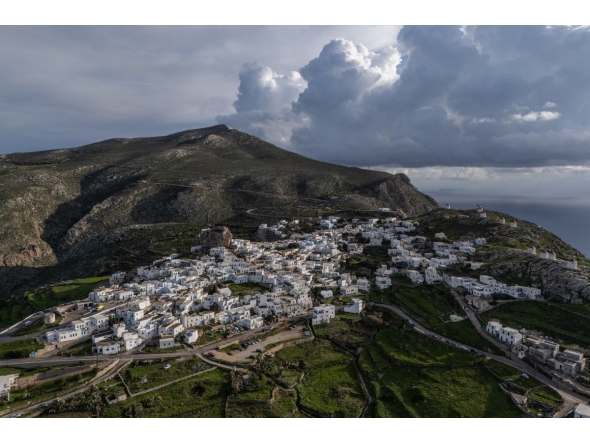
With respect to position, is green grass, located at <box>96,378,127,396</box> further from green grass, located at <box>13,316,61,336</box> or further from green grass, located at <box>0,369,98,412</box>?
green grass, located at <box>13,316,61,336</box>

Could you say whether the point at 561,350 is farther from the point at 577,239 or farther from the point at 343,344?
the point at 577,239

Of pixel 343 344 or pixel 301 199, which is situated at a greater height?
pixel 301 199

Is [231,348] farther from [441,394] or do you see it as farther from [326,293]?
[441,394]

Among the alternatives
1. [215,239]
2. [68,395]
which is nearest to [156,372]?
[68,395]

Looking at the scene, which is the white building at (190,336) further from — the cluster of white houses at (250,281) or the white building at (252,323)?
the white building at (252,323)

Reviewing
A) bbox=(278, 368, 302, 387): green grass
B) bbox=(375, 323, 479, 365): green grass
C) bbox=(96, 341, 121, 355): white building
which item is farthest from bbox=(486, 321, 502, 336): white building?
bbox=(96, 341, 121, 355): white building

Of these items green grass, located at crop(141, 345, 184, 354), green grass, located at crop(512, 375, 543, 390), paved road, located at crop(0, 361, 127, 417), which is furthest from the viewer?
green grass, located at crop(141, 345, 184, 354)

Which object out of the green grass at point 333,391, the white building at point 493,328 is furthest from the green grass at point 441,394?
the white building at point 493,328

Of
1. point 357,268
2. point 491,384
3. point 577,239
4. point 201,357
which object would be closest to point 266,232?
point 357,268
